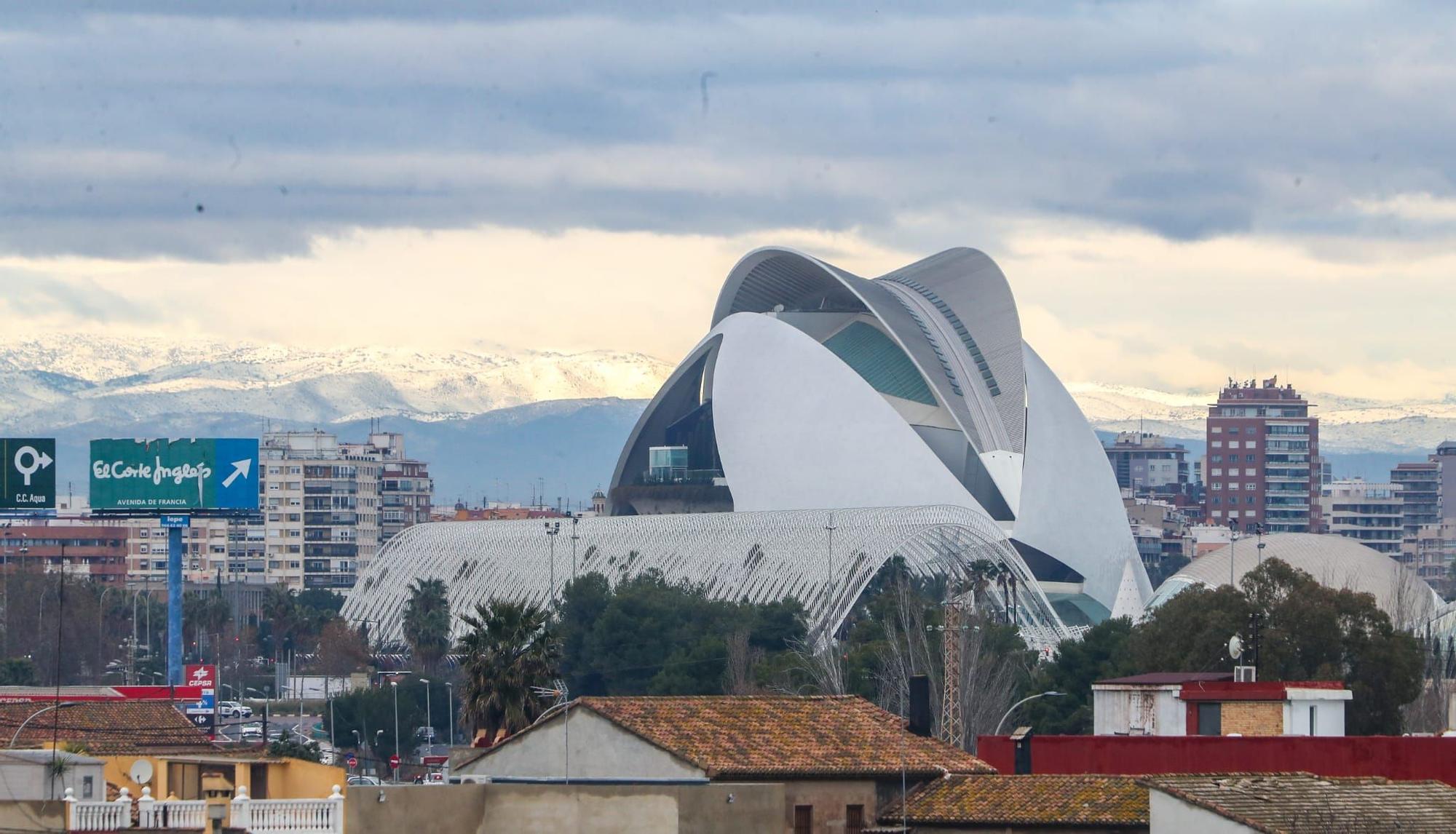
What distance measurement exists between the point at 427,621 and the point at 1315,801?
93.6 metres

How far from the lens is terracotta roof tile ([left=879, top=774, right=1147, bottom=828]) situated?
96.9 feet

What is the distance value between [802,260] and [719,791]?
107 metres

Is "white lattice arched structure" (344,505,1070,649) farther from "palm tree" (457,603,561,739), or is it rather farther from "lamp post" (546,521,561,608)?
"palm tree" (457,603,561,739)

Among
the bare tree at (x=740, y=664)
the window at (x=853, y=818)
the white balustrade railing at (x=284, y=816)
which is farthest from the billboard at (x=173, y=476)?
the white balustrade railing at (x=284, y=816)

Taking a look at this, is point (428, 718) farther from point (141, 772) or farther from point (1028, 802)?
point (1028, 802)

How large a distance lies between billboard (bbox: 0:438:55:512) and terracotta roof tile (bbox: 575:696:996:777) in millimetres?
62661

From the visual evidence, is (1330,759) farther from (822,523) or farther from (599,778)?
(822,523)

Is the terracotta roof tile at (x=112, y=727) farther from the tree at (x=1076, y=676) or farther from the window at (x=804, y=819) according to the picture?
the tree at (x=1076, y=676)

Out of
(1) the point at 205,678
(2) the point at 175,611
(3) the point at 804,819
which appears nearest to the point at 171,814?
(3) the point at 804,819

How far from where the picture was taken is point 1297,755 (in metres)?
34.6

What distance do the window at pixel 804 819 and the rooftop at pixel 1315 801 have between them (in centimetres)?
357

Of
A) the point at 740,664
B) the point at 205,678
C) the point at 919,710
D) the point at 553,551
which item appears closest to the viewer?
the point at 919,710

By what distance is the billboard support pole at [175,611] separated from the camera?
81.6 meters

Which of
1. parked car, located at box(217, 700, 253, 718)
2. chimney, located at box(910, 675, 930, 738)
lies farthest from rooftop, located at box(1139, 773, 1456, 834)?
parked car, located at box(217, 700, 253, 718)
